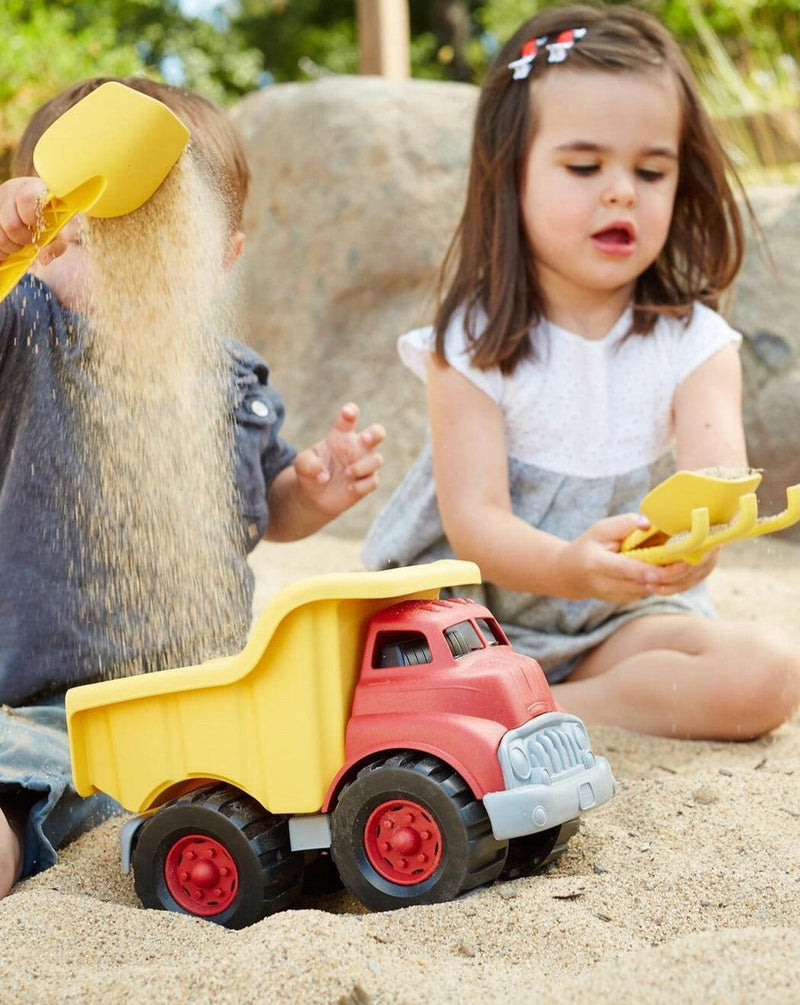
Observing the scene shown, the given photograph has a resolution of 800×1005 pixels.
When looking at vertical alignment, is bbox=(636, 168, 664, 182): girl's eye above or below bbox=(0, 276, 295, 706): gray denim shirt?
above

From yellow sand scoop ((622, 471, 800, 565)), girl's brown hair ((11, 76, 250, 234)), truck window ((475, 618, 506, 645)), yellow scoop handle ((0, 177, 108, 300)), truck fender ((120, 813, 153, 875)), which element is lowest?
truck fender ((120, 813, 153, 875))

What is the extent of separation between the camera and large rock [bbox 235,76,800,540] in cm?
379

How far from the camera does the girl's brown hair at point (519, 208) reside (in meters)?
2.09

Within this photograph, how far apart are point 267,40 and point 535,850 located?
488 inches

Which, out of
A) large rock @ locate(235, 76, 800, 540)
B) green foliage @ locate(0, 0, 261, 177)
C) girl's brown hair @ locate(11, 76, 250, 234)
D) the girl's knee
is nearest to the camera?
girl's brown hair @ locate(11, 76, 250, 234)

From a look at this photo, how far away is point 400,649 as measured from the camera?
1.17m

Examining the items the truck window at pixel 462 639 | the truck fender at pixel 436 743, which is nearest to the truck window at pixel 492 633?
the truck window at pixel 462 639

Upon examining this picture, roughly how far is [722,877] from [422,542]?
1.07 meters

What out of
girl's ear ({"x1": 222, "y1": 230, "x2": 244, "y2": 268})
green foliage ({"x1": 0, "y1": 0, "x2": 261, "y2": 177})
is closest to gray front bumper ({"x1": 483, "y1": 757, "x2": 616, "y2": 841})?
girl's ear ({"x1": 222, "y1": 230, "x2": 244, "y2": 268})

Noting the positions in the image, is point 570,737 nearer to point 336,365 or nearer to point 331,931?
point 331,931

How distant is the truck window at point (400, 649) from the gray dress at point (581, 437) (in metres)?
0.92

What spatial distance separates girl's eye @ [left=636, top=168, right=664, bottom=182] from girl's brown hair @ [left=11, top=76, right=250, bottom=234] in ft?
2.11

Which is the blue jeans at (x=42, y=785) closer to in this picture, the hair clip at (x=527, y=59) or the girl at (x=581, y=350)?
the girl at (x=581, y=350)

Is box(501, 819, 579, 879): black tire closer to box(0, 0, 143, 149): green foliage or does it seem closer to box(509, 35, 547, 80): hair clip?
box(509, 35, 547, 80): hair clip
